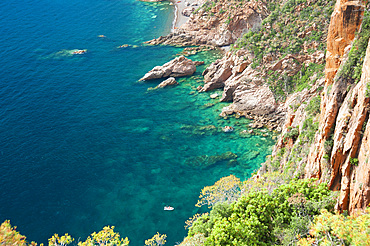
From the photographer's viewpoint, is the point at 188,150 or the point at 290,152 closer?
the point at 290,152

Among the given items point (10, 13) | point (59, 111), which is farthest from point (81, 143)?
point (10, 13)

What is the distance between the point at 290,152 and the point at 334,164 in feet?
41.9

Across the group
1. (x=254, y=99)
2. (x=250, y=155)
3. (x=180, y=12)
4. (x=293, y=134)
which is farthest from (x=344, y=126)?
(x=180, y=12)

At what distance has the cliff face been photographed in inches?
998

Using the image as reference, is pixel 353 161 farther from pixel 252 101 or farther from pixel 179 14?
pixel 179 14

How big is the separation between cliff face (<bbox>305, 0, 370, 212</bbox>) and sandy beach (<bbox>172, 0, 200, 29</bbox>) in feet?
283

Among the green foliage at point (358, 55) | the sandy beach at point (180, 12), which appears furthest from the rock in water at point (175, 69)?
the green foliage at point (358, 55)

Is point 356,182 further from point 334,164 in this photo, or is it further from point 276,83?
point 276,83

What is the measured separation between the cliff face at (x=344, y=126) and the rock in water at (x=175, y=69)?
174ft

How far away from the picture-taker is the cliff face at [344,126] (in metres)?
25.4

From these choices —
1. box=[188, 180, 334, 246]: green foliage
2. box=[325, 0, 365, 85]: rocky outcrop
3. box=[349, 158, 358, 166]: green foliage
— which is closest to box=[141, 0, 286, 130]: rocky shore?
box=[325, 0, 365, 85]: rocky outcrop

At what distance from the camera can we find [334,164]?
28719mm

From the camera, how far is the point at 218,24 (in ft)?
317

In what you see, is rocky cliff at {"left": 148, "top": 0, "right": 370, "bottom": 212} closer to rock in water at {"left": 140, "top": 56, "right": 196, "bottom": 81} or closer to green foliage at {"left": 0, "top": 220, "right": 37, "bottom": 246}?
rock in water at {"left": 140, "top": 56, "right": 196, "bottom": 81}
